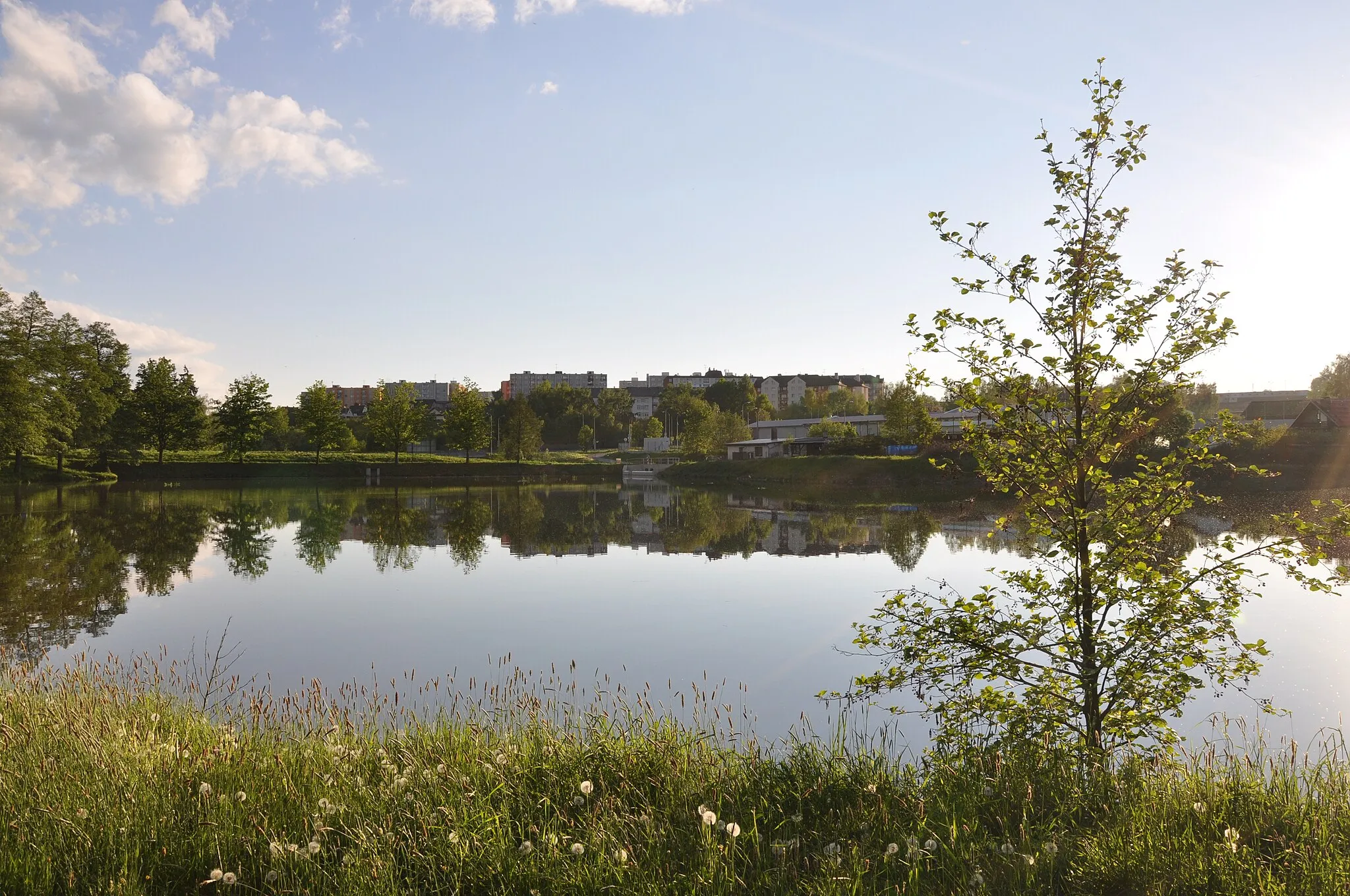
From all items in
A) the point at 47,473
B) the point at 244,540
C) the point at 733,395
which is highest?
the point at 733,395

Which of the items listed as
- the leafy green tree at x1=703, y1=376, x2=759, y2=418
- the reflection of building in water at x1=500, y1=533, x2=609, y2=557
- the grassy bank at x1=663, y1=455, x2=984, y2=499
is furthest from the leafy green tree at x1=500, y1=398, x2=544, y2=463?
the reflection of building in water at x1=500, y1=533, x2=609, y2=557

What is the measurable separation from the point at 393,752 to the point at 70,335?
78.8 m

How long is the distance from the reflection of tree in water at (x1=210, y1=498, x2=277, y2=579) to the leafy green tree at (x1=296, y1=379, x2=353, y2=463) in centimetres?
3717

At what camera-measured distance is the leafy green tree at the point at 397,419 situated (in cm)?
8188

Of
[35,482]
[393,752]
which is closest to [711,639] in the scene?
[393,752]

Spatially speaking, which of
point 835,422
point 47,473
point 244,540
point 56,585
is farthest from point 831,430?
point 56,585

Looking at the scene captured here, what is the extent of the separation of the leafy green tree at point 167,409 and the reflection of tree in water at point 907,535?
60.0 m

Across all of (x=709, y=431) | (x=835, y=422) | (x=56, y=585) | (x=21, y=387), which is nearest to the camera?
(x=56, y=585)

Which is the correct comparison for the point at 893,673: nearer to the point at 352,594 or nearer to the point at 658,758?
the point at 658,758

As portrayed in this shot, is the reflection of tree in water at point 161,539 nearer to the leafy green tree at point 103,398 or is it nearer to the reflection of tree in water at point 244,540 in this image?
the reflection of tree in water at point 244,540

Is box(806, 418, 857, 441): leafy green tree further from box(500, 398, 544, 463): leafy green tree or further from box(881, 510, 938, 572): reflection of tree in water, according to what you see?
box(881, 510, 938, 572): reflection of tree in water

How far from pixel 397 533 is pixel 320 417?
52957 millimetres

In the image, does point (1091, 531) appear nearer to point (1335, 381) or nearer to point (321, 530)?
point (321, 530)

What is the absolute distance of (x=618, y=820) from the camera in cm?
468
